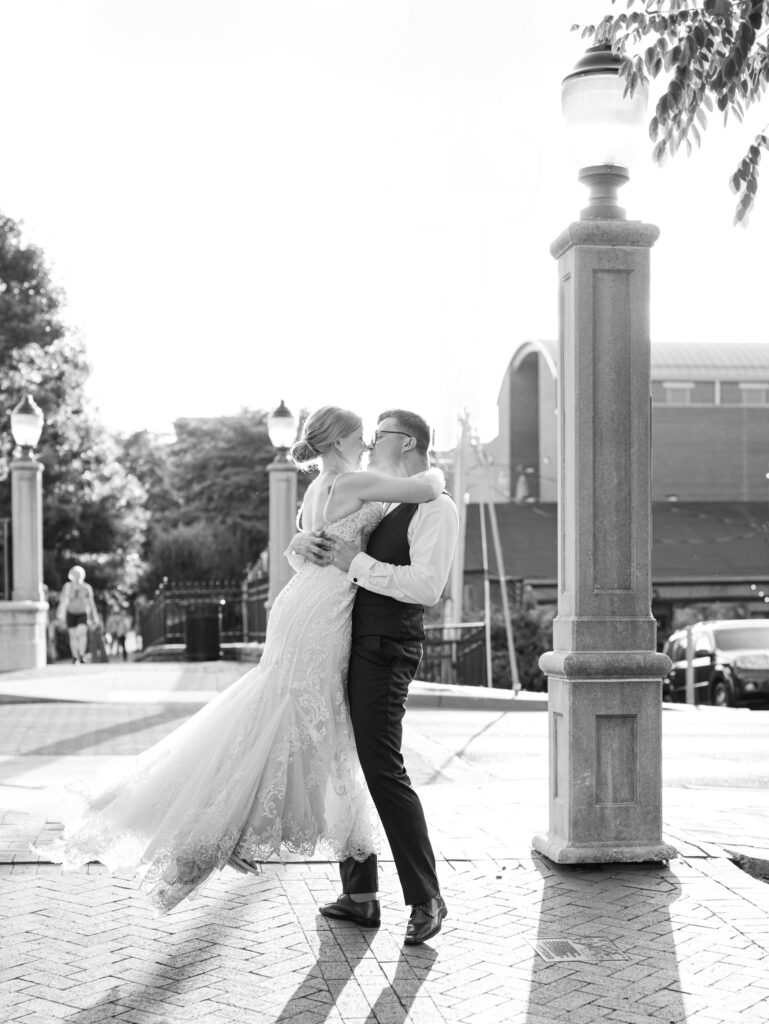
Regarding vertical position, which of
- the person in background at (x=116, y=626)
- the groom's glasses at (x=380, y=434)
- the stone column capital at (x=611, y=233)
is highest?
the stone column capital at (x=611, y=233)

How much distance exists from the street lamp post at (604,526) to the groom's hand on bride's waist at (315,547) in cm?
142

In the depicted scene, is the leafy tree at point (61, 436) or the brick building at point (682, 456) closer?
the leafy tree at point (61, 436)

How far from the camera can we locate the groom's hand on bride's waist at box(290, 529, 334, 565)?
190 inches

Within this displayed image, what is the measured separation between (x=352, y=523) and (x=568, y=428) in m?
1.50

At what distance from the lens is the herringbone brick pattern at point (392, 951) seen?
3982 millimetres

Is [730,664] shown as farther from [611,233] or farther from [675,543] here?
[675,543]

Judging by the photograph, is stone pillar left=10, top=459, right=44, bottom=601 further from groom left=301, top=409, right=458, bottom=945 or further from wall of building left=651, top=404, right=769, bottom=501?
wall of building left=651, top=404, right=769, bottom=501

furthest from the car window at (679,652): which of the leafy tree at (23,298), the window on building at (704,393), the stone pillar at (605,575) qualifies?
the window on building at (704,393)

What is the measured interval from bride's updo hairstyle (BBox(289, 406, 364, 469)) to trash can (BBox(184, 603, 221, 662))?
56.7 ft

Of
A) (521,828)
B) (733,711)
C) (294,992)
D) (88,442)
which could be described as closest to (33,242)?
(88,442)

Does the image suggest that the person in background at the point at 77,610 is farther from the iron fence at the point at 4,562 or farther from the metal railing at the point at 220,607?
the metal railing at the point at 220,607

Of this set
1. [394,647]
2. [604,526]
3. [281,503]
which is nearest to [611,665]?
[604,526]

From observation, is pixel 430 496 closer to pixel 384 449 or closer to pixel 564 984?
pixel 384 449

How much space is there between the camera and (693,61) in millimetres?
4594
